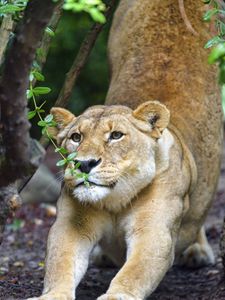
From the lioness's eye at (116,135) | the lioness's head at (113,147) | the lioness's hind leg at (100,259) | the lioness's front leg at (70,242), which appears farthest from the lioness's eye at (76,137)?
the lioness's hind leg at (100,259)

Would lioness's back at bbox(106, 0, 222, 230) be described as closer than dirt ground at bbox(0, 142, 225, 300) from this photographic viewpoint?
No

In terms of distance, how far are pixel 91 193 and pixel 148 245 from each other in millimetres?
564

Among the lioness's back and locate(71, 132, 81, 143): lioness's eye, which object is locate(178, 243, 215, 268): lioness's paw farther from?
locate(71, 132, 81, 143): lioness's eye

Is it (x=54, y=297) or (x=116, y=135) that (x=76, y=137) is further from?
(x=54, y=297)

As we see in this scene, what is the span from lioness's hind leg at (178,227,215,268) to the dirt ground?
0.06m

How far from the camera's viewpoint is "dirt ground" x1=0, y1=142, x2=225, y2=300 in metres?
6.55

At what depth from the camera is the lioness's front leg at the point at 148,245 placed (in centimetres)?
557

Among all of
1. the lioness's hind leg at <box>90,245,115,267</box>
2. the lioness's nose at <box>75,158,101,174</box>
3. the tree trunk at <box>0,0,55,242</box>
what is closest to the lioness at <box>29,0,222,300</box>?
the lioness's nose at <box>75,158,101,174</box>

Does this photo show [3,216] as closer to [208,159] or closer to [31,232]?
[208,159]

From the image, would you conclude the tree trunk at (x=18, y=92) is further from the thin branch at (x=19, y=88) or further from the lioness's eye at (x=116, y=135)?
the lioness's eye at (x=116, y=135)

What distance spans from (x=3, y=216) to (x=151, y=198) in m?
1.37

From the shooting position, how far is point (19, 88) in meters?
3.96

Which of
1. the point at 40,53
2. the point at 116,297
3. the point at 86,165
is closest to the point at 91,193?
the point at 86,165

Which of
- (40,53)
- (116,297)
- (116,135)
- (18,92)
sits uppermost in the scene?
(18,92)
